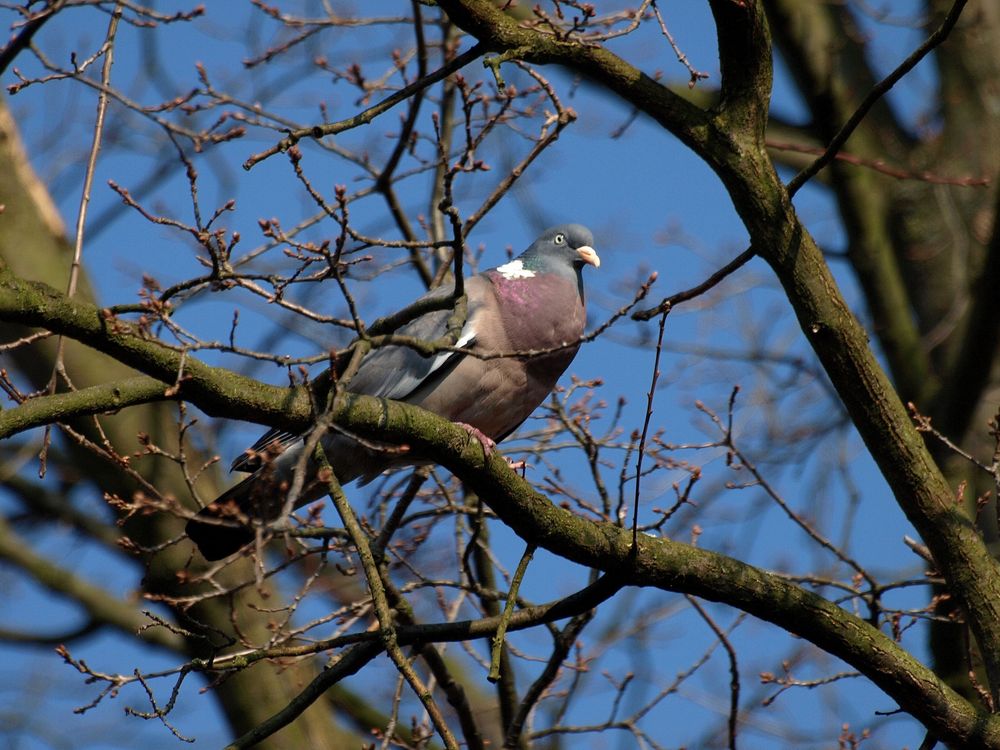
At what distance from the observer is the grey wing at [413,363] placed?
4621mm

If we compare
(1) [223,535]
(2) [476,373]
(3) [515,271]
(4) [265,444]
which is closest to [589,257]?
(3) [515,271]

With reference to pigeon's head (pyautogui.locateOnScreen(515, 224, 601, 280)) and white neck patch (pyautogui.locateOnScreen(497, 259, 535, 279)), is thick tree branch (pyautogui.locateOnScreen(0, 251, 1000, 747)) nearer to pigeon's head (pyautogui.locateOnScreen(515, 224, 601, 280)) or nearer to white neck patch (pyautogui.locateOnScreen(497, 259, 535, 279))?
white neck patch (pyautogui.locateOnScreen(497, 259, 535, 279))

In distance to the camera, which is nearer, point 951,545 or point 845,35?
point 951,545

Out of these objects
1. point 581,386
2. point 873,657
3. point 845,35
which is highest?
point 845,35

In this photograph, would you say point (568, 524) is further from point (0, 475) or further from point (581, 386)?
point (0, 475)

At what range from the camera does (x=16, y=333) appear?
5891mm

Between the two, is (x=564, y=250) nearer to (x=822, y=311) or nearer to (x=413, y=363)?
(x=413, y=363)

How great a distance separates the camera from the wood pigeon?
4.46 metres

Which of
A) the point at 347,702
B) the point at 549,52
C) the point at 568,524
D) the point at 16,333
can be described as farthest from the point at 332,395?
the point at 347,702

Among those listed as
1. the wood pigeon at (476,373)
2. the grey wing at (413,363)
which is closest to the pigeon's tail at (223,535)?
the wood pigeon at (476,373)

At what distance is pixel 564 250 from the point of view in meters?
5.25

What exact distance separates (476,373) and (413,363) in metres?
0.33

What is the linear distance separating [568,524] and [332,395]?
878mm

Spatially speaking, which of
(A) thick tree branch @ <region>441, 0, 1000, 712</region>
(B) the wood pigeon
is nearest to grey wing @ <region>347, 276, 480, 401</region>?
(B) the wood pigeon
